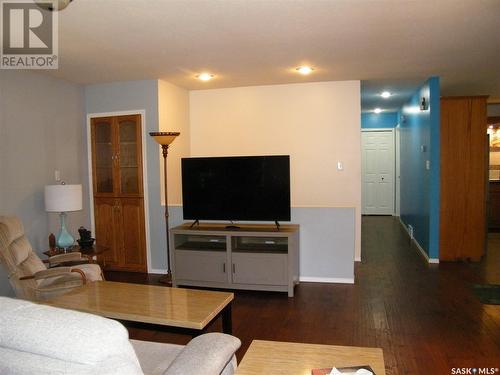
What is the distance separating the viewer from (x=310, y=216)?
447 cm

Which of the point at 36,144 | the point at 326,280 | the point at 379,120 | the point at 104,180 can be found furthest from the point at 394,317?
the point at 379,120

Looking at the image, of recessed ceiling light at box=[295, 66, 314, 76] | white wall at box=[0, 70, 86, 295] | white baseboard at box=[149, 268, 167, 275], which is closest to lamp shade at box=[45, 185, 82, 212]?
white wall at box=[0, 70, 86, 295]

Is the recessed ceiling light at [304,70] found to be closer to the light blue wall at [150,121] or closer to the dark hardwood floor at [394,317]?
the light blue wall at [150,121]

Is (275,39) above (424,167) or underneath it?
above

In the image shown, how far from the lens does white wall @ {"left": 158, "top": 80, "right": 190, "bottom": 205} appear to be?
503 centimetres

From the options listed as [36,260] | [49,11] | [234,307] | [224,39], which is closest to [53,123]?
[36,260]

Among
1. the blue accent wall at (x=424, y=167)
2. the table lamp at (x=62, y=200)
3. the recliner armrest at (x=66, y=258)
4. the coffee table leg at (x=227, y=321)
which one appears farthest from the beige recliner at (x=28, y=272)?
the blue accent wall at (x=424, y=167)

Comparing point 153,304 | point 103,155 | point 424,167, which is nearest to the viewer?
point 153,304

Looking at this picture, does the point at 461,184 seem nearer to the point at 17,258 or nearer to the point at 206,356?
the point at 206,356

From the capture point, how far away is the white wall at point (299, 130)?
540cm

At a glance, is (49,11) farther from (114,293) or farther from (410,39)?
(410,39)

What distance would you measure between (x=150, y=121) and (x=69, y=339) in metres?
4.11

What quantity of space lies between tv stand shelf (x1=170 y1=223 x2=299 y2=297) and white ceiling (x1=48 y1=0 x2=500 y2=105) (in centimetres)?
179

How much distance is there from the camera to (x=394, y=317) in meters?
3.47
